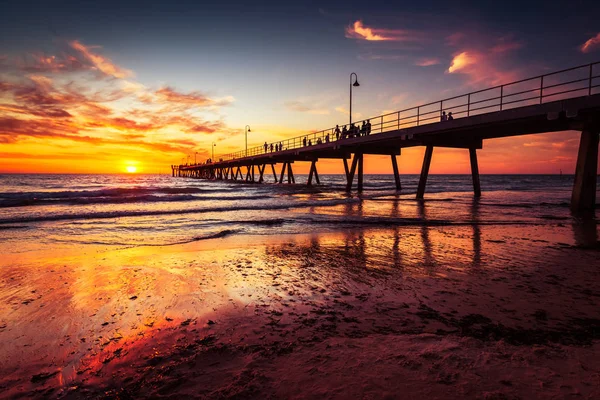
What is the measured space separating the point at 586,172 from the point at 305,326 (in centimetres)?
1513

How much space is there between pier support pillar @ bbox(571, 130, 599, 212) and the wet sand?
9.10 meters

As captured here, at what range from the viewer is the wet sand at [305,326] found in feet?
7.38

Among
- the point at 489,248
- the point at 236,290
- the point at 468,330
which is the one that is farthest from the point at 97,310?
A: the point at 489,248

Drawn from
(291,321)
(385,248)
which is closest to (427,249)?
(385,248)

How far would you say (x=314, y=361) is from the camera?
2.50 m

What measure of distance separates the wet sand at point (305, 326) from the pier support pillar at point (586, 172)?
9103 mm

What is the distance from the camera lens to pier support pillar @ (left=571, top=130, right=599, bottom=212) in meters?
12.6

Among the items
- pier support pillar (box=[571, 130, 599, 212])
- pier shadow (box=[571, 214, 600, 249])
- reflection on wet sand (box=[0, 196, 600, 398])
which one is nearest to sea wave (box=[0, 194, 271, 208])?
reflection on wet sand (box=[0, 196, 600, 398])

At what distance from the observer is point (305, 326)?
10.3 ft

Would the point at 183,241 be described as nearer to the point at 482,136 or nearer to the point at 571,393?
the point at 571,393

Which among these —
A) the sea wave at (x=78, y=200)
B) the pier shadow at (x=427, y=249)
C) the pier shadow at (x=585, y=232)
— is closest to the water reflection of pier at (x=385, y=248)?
the pier shadow at (x=427, y=249)

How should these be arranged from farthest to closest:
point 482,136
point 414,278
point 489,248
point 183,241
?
point 482,136
point 183,241
point 489,248
point 414,278

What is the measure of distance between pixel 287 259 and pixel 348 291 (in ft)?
6.59

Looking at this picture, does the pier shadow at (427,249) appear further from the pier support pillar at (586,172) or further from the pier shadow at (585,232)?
the pier support pillar at (586,172)
